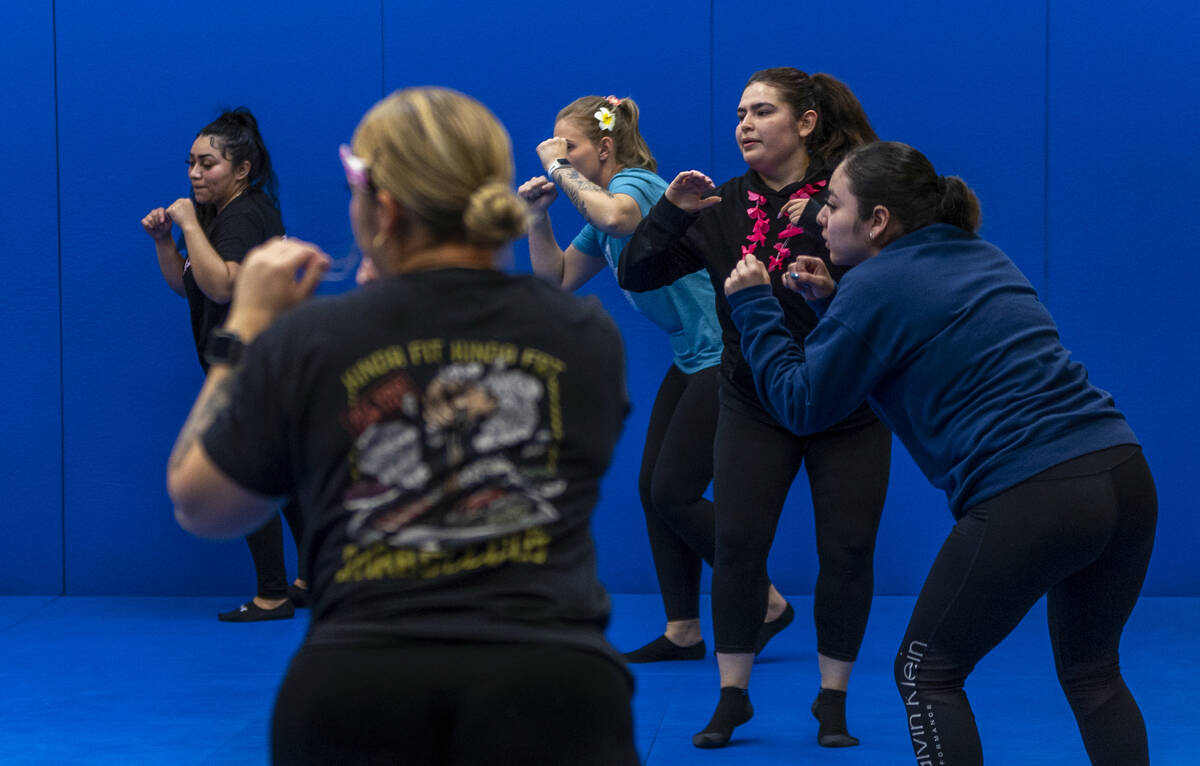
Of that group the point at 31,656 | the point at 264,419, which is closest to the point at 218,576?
the point at 31,656

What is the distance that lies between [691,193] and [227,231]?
5.81 feet

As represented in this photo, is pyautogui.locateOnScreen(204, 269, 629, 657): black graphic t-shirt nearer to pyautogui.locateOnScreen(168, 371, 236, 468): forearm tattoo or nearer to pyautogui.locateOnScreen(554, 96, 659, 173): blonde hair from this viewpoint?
pyautogui.locateOnScreen(168, 371, 236, 468): forearm tattoo

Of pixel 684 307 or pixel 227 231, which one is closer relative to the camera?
pixel 684 307

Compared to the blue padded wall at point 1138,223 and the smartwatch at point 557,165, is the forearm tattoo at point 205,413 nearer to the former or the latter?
the smartwatch at point 557,165

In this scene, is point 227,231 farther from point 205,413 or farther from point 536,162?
point 205,413

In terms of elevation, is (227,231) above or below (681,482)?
above

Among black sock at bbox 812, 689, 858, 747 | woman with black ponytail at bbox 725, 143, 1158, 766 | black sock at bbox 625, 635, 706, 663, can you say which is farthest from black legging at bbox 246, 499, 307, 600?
woman with black ponytail at bbox 725, 143, 1158, 766

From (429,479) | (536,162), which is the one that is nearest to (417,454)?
(429,479)

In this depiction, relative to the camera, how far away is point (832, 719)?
2.83 meters

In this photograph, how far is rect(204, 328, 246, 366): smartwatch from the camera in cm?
117

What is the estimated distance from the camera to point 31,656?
368 cm

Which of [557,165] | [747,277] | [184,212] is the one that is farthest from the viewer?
[184,212]

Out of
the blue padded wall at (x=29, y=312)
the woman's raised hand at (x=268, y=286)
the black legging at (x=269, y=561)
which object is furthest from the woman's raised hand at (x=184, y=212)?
the woman's raised hand at (x=268, y=286)

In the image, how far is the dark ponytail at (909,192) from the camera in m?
2.11
